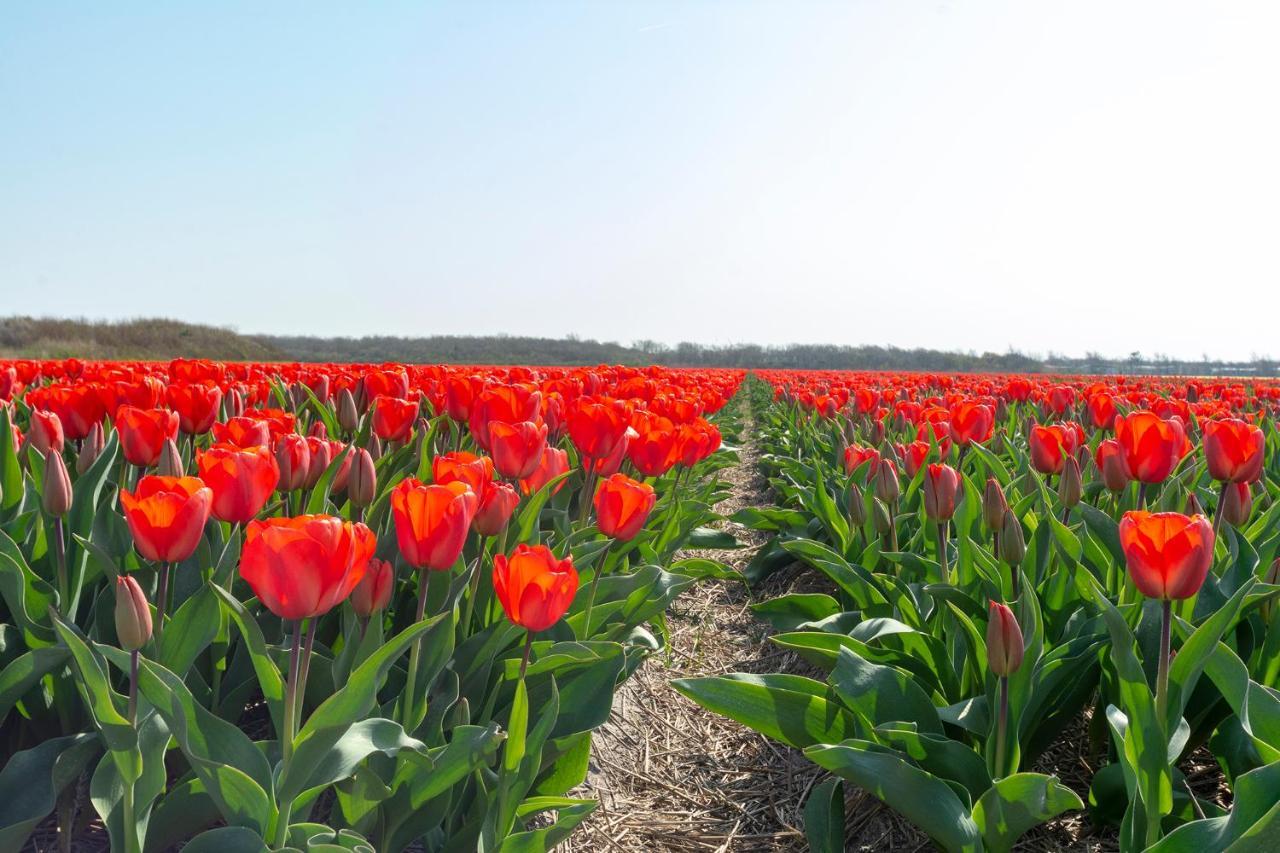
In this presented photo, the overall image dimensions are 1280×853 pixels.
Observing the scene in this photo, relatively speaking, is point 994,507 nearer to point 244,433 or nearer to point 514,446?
point 514,446

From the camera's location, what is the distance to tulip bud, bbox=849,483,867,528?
326 cm

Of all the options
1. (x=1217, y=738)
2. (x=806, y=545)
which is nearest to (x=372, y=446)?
(x=806, y=545)

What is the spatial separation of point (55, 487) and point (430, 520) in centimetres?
86

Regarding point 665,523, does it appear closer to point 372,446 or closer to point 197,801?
point 372,446

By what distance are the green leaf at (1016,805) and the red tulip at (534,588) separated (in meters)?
0.87

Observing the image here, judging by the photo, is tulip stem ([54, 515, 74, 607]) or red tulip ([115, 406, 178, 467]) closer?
tulip stem ([54, 515, 74, 607])

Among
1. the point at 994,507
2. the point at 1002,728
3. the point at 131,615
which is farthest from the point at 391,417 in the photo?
the point at 1002,728

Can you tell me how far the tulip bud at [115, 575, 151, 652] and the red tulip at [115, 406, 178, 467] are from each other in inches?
37.7

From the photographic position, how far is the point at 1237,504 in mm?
2562

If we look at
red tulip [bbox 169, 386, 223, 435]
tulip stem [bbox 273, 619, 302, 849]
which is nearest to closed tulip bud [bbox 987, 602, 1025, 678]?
tulip stem [bbox 273, 619, 302, 849]

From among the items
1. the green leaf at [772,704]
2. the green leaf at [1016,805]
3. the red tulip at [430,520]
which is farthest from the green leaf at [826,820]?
the red tulip at [430,520]

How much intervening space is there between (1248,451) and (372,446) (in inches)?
102

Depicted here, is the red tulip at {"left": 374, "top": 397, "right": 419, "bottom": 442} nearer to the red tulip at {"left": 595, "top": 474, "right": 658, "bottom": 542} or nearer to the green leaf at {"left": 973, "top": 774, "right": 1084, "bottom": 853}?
the red tulip at {"left": 595, "top": 474, "right": 658, "bottom": 542}

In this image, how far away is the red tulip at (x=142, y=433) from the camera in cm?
205
